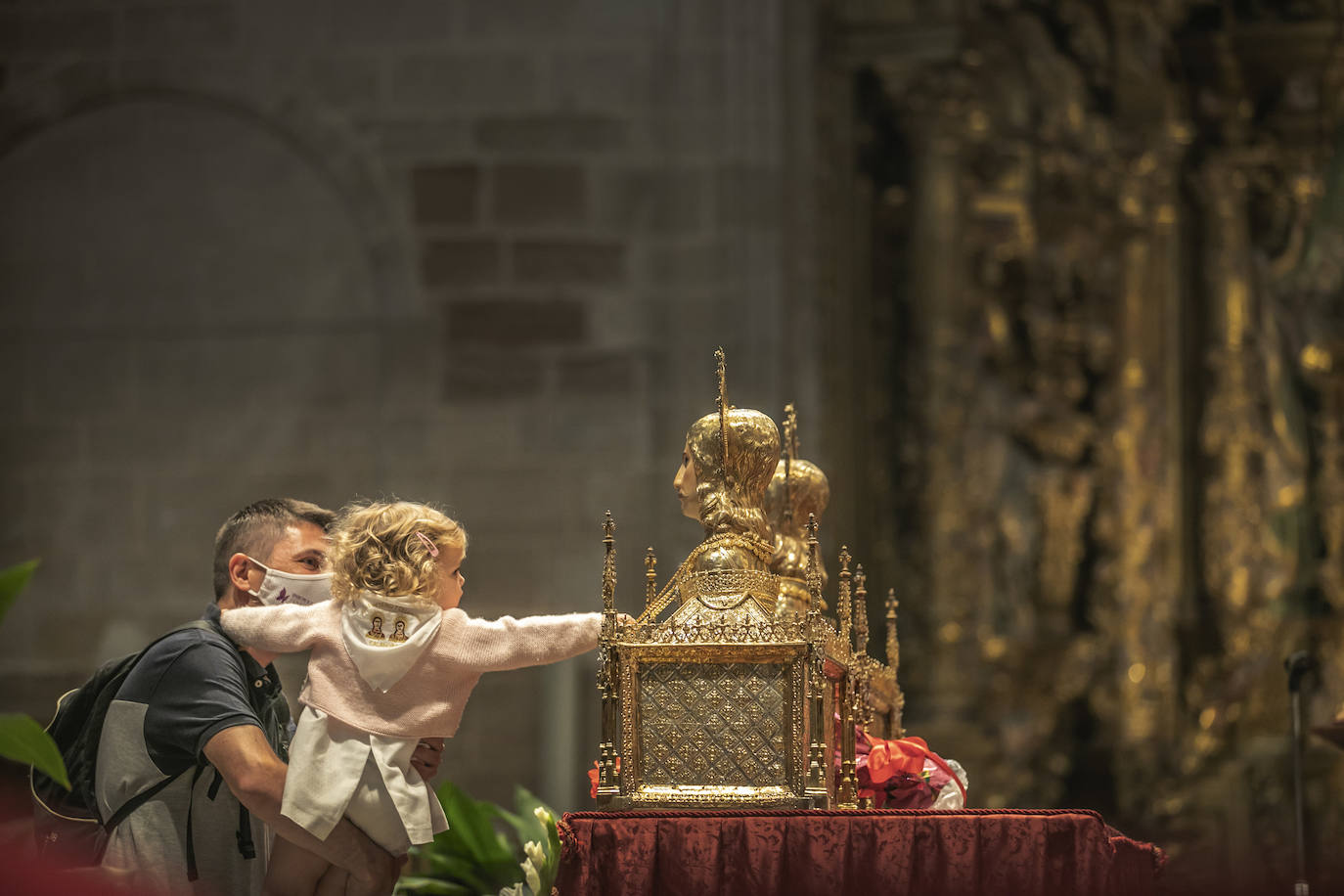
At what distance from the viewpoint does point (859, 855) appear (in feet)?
10.2

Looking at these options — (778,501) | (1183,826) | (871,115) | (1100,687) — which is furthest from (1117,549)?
(778,501)

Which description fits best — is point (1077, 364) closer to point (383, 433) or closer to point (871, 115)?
point (871, 115)

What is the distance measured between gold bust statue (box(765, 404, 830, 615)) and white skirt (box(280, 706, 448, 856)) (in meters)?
0.95

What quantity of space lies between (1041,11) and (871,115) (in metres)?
0.87

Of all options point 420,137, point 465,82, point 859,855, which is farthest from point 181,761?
point 465,82

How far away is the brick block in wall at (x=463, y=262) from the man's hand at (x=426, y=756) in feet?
12.0

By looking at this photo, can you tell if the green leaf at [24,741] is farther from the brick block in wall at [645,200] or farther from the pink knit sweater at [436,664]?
the brick block in wall at [645,200]

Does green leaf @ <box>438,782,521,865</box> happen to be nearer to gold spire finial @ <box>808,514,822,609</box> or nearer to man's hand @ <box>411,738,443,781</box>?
gold spire finial @ <box>808,514,822,609</box>

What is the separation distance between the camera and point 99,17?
7.11 m

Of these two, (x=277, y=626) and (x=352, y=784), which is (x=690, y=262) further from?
(x=352, y=784)

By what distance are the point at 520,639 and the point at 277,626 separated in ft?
1.60

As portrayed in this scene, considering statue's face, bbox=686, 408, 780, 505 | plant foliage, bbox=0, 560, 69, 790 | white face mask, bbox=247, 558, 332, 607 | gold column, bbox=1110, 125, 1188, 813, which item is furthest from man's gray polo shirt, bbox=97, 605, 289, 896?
gold column, bbox=1110, 125, 1188, 813

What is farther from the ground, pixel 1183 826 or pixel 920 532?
pixel 920 532

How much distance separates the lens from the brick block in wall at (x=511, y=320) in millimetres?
6793
